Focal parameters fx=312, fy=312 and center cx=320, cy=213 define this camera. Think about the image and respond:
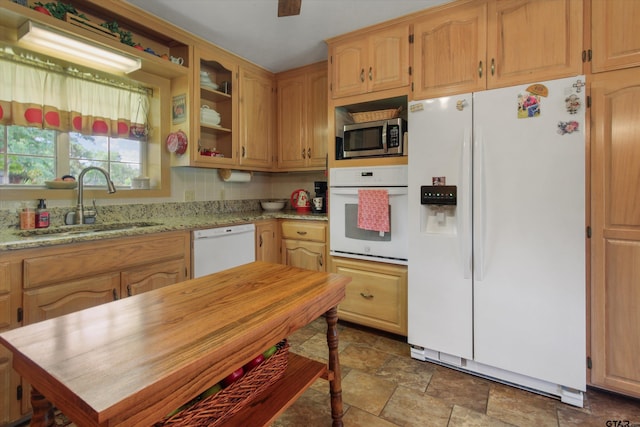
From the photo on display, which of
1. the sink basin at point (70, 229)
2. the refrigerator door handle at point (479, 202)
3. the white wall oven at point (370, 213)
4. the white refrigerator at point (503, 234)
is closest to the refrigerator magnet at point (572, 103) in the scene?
the white refrigerator at point (503, 234)

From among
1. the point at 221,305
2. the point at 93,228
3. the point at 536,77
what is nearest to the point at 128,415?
the point at 221,305

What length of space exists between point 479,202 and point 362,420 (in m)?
1.36

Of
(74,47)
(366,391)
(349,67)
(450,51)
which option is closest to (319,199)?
(349,67)

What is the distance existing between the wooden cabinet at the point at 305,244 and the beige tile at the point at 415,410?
1237 millimetres

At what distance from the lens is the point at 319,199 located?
321 centimetres

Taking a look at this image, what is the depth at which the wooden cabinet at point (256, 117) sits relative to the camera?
302 centimetres

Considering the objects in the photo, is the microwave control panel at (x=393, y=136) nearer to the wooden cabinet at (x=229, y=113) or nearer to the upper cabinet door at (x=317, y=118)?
the upper cabinet door at (x=317, y=118)

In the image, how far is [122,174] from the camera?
2473 mm

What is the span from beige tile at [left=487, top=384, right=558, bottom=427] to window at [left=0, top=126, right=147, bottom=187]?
9.57 ft

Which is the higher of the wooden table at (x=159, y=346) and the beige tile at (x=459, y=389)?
the wooden table at (x=159, y=346)

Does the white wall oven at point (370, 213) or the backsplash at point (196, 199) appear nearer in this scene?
the backsplash at point (196, 199)

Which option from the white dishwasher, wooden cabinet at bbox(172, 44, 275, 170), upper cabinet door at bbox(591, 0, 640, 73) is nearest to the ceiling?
wooden cabinet at bbox(172, 44, 275, 170)

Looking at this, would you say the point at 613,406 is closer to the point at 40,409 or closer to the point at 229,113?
the point at 40,409

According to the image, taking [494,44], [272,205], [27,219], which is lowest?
[27,219]
